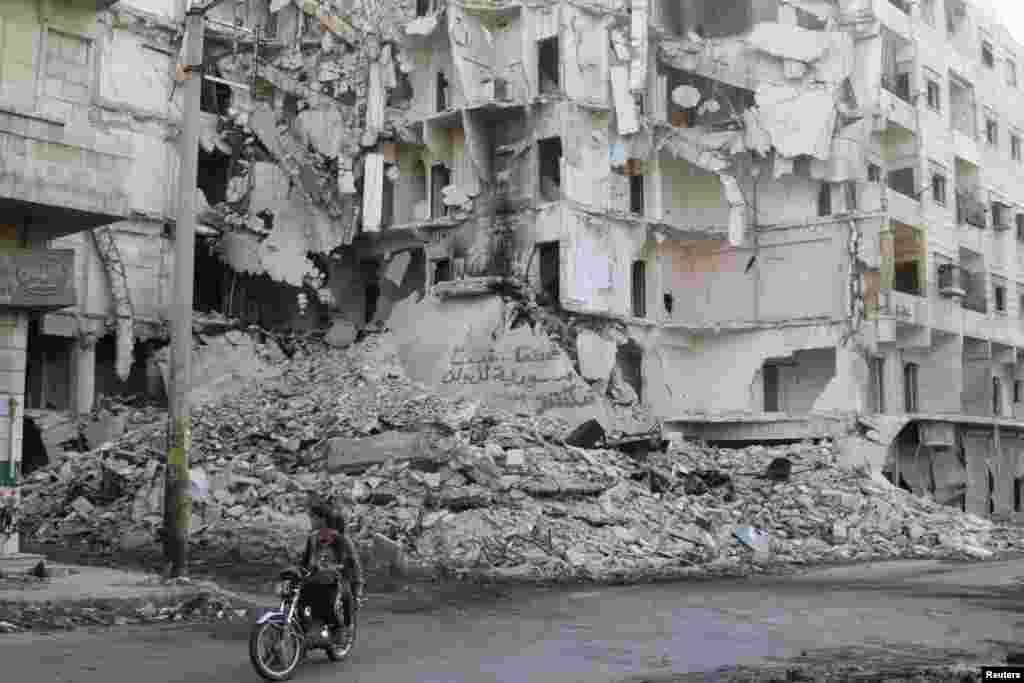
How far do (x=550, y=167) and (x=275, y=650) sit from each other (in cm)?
2761

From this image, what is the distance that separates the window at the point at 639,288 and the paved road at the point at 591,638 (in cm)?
1946

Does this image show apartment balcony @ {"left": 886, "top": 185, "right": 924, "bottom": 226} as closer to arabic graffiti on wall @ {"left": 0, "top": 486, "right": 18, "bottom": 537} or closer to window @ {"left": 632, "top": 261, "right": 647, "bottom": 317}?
window @ {"left": 632, "top": 261, "right": 647, "bottom": 317}

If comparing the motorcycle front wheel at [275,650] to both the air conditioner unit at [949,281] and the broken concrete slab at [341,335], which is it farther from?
the air conditioner unit at [949,281]

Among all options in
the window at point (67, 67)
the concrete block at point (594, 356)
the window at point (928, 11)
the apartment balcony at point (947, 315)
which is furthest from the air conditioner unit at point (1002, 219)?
the window at point (67, 67)

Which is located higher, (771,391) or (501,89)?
(501,89)

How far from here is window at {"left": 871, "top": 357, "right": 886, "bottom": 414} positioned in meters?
36.7

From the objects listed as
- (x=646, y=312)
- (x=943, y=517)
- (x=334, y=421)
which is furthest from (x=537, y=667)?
(x=646, y=312)

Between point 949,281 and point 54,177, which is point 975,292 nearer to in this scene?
point 949,281

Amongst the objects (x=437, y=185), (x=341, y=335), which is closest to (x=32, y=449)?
(x=341, y=335)

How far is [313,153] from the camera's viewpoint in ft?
125

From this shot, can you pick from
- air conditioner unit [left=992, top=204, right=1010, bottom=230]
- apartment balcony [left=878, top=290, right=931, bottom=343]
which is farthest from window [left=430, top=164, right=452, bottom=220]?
air conditioner unit [left=992, top=204, right=1010, bottom=230]

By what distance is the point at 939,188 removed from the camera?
3969cm

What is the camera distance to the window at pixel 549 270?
33.6 meters

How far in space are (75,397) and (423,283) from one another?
11.4m
